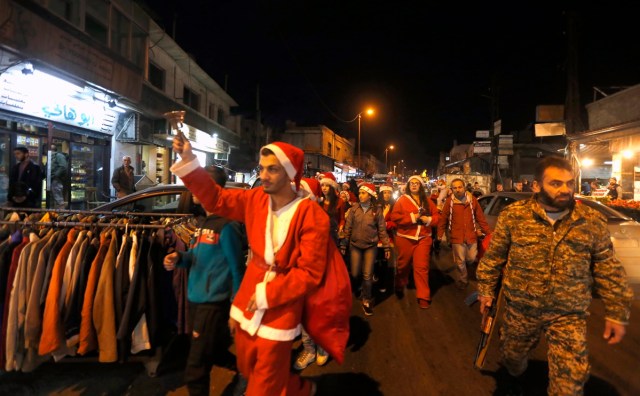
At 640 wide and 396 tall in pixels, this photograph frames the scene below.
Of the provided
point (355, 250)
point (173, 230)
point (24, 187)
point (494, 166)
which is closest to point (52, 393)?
point (173, 230)

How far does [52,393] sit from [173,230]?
1714 mm

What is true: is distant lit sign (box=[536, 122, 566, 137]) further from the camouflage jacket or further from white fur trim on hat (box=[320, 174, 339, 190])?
the camouflage jacket

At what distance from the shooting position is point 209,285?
272 centimetres

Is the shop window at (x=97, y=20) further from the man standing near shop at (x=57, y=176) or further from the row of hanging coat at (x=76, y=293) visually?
the row of hanging coat at (x=76, y=293)

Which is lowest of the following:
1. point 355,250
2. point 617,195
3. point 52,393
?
point 52,393

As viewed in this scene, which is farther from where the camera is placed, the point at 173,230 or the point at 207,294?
the point at 173,230

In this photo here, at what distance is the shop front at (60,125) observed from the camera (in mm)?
7816

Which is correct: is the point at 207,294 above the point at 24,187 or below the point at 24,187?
below

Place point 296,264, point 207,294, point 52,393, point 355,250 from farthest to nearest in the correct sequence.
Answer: point 355,250, point 52,393, point 207,294, point 296,264

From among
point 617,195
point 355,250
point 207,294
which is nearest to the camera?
point 207,294

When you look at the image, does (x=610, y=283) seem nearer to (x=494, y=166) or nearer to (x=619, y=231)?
(x=619, y=231)

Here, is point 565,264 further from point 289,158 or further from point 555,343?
point 289,158

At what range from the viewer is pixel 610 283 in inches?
96.8

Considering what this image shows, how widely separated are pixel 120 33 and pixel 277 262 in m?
12.0
